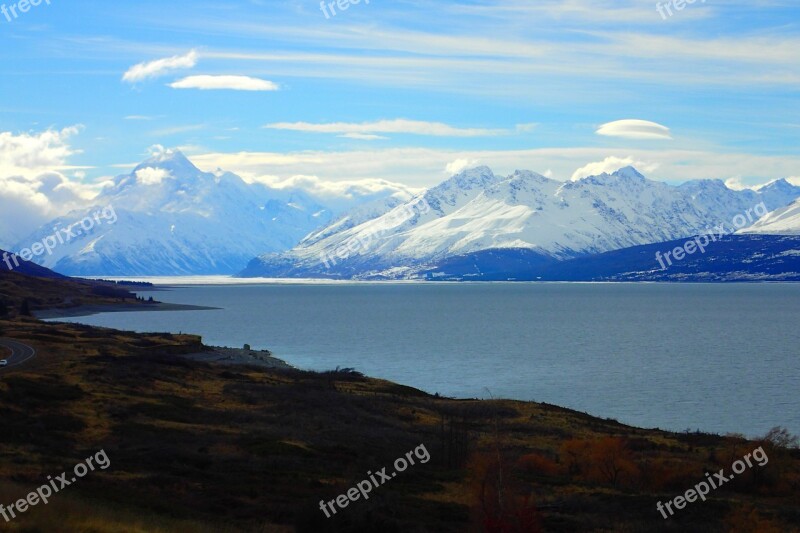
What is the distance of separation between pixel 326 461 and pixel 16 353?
144ft

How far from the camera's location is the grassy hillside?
28.8 m

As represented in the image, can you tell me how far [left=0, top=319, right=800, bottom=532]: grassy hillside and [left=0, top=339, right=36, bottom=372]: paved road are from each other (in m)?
1.66

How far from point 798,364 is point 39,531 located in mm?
107465

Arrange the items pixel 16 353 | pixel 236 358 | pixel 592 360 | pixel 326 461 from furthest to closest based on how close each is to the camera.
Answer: pixel 592 360, pixel 236 358, pixel 16 353, pixel 326 461

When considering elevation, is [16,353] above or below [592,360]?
above

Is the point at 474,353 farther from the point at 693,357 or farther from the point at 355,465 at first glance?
the point at 355,465

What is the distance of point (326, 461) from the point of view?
42125 millimetres

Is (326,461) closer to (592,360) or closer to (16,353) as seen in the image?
(16,353)

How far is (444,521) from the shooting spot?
32031 millimetres

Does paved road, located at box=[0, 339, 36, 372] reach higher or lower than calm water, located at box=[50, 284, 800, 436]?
higher

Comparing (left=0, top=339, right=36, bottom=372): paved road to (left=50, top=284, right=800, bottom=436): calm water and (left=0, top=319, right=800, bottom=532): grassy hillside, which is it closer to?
(left=0, top=319, right=800, bottom=532): grassy hillside

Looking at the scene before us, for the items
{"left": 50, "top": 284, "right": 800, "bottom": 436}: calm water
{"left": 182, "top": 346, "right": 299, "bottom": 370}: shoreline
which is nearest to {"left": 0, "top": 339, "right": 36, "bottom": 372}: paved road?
{"left": 182, "top": 346, "right": 299, "bottom": 370}: shoreline

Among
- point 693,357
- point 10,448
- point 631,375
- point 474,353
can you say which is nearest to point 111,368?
point 10,448

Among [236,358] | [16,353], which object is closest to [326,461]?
[16,353]
